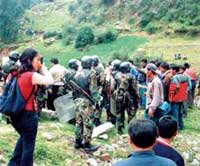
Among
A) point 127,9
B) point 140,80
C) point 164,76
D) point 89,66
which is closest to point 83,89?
point 89,66

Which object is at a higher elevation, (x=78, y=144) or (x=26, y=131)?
(x=26, y=131)

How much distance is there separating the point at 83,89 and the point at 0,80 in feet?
12.7

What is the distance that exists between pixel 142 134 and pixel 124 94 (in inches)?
→ 285

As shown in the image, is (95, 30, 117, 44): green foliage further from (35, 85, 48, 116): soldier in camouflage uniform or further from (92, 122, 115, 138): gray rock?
(92, 122, 115, 138): gray rock

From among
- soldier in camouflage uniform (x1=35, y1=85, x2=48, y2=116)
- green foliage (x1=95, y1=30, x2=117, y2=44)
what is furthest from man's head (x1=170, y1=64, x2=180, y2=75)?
green foliage (x1=95, y1=30, x2=117, y2=44)

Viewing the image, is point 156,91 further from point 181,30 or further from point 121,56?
point 181,30

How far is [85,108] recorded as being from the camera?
8.95m

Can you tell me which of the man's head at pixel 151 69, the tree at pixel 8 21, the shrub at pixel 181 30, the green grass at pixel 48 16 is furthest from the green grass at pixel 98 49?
the man's head at pixel 151 69

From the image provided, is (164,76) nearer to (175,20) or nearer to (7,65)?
(7,65)

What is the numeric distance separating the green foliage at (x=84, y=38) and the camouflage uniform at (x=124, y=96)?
92.8ft

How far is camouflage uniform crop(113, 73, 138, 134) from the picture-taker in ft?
36.3

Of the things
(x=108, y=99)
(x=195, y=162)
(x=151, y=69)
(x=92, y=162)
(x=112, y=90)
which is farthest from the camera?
(x=108, y=99)

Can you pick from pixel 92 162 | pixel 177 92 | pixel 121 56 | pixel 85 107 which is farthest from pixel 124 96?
pixel 121 56

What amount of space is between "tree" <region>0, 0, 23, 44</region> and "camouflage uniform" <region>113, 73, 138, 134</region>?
37.9 m
